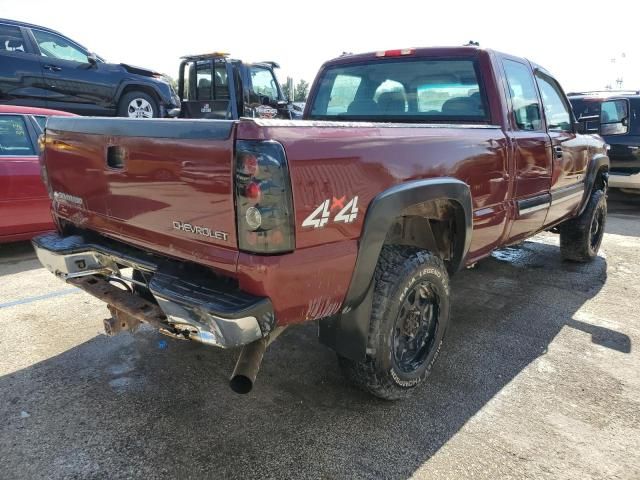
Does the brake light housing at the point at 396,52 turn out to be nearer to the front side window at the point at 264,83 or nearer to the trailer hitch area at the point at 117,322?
the trailer hitch area at the point at 117,322

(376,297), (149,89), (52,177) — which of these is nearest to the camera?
(376,297)

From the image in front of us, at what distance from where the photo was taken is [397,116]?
3738mm

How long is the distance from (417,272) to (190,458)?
1405 millimetres

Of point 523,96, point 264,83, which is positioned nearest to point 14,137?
point 523,96

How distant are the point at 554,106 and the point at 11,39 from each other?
7.62 metres

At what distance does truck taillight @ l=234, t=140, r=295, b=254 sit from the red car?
3957 mm

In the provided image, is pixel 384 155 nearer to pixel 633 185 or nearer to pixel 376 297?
pixel 376 297

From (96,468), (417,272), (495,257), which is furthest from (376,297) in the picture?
(495,257)

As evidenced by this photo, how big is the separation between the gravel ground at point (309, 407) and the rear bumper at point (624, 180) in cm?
531

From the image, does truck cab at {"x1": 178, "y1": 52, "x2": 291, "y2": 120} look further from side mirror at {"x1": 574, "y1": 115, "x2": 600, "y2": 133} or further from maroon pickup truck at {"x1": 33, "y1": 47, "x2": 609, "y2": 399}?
maroon pickup truck at {"x1": 33, "y1": 47, "x2": 609, "y2": 399}

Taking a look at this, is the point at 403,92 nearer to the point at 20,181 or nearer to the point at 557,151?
the point at 557,151

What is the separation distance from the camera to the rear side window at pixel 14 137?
16.7 ft

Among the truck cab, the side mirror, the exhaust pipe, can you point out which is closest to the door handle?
the side mirror

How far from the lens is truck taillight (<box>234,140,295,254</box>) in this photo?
73.7 inches
